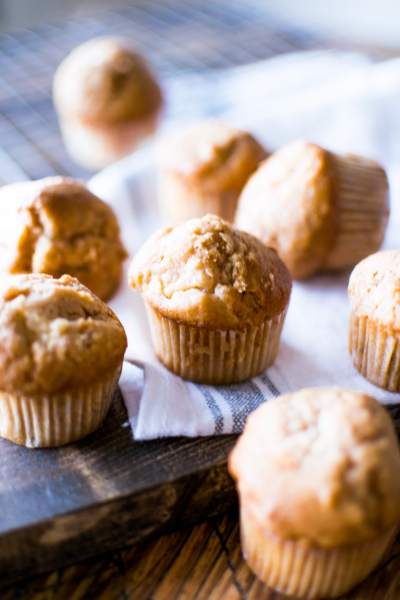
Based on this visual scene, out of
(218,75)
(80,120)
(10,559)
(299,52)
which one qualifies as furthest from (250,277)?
(299,52)

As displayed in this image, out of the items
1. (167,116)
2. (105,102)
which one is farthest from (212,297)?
(167,116)

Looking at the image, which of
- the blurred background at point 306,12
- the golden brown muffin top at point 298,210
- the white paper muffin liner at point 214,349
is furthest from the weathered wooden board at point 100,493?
the blurred background at point 306,12

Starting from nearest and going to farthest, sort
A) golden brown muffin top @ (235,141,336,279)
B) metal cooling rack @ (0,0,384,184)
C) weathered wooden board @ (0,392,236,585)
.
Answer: weathered wooden board @ (0,392,236,585) → golden brown muffin top @ (235,141,336,279) → metal cooling rack @ (0,0,384,184)

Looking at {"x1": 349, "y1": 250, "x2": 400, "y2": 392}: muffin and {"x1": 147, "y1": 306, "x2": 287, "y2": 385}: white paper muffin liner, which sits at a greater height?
{"x1": 349, "y1": 250, "x2": 400, "y2": 392}: muffin

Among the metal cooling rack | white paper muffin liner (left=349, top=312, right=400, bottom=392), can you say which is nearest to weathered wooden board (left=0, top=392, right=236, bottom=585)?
white paper muffin liner (left=349, top=312, right=400, bottom=392)

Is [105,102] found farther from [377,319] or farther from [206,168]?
[377,319]

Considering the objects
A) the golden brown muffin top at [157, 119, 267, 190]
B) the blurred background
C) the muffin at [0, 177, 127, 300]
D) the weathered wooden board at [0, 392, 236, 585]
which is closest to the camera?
the weathered wooden board at [0, 392, 236, 585]

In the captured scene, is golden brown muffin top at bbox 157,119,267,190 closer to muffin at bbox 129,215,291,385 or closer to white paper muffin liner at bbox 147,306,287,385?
muffin at bbox 129,215,291,385

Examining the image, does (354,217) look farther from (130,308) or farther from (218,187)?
(130,308)
